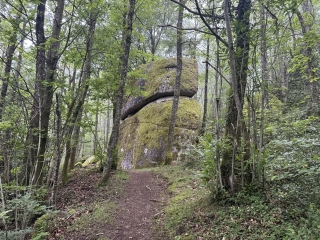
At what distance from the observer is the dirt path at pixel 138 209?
179 inches

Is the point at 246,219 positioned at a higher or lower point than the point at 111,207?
higher

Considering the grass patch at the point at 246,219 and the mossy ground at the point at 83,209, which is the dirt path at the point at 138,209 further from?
the grass patch at the point at 246,219

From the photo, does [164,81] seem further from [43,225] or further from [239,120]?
[43,225]

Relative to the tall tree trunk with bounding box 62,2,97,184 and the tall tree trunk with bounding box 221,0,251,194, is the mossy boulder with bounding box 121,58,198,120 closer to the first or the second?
the tall tree trunk with bounding box 62,2,97,184

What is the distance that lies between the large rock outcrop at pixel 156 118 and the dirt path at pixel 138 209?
11.3 feet

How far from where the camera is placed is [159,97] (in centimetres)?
1417

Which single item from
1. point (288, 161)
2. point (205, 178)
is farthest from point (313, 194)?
point (205, 178)

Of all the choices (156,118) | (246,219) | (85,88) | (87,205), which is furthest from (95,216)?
(156,118)

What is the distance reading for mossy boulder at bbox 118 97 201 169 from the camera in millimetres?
11906

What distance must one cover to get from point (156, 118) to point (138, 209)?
7.80m

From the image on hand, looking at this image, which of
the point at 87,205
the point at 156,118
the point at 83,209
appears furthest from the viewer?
the point at 156,118

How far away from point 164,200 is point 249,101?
377 cm

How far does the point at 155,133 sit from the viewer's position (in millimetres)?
12523

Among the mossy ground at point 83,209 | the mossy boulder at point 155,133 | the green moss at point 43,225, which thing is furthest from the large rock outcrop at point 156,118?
the green moss at point 43,225
